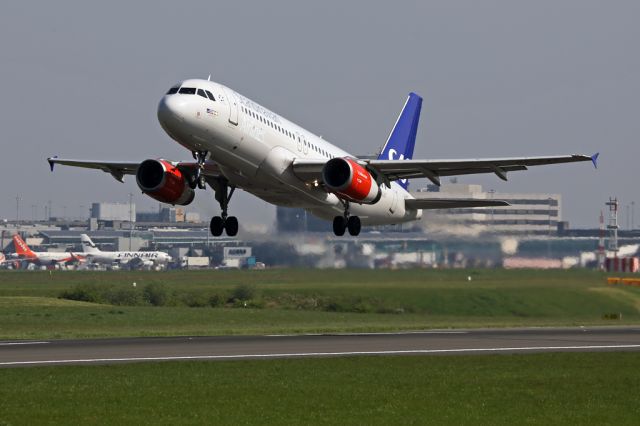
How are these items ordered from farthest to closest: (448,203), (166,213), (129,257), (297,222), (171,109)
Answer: (166,213)
(129,257)
(297,222)
(448,203)
(171,109)

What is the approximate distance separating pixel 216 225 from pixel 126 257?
9831 centimetres

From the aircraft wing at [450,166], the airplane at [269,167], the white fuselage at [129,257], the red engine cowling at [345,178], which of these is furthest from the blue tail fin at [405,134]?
the white fuselage at [129,257]

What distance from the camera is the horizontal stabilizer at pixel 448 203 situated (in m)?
49.6

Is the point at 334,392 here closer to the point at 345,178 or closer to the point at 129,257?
the point at 345,178

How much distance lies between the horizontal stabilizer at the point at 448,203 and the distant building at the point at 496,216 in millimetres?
3784

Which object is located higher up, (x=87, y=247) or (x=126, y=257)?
(x=87, y=247)

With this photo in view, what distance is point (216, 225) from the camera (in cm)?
4862

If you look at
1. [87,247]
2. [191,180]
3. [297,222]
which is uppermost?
[191,180]

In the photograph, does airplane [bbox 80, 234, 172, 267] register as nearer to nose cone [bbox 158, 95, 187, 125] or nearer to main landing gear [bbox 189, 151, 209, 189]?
main landing gear [bbox 189, 151, 209, 189]

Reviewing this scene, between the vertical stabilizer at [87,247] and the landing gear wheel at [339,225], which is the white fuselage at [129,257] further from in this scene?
the landing gear wheel at [339,225]

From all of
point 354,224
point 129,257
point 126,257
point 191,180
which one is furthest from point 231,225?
point 126,257

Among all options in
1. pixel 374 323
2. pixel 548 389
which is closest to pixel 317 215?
pixel 374 323

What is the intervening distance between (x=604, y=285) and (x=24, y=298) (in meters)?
34.9

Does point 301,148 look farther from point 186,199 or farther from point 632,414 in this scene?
point 632,414
